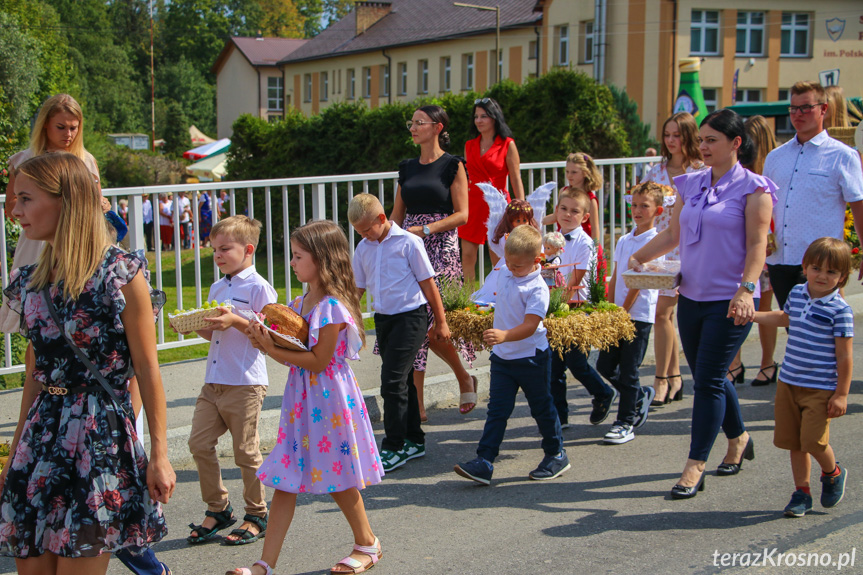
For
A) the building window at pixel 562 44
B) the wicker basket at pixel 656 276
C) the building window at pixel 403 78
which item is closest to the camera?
the wicker basket at pixel 656 276

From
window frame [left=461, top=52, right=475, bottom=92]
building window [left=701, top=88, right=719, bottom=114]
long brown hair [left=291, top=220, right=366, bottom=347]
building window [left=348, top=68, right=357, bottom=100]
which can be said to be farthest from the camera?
building window [left=348, top=68, right=357, bottom=100]

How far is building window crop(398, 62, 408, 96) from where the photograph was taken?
55.8 m

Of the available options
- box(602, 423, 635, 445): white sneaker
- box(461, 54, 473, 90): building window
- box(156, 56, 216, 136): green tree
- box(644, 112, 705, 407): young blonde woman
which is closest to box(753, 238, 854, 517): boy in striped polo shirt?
box(602, 423, 635, 445): white sneaker

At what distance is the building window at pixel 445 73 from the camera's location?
172ft

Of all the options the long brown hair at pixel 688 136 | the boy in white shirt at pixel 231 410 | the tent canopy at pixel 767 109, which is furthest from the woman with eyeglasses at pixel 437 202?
the tent canopy at pixel 767 109

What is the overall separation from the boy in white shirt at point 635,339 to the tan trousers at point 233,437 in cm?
249

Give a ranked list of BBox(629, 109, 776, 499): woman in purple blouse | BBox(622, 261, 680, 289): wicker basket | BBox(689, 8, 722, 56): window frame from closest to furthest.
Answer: BBox(629, 109, 776, 499): woman in purple blouse < BBox(622, 261, 680, 289): wicker basket < BBox(689, 8, 722, 56): window frame

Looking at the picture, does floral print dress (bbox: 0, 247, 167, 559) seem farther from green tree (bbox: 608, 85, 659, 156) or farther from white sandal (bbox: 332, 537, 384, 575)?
green tree (bbox: 608, 85, 659, 156)

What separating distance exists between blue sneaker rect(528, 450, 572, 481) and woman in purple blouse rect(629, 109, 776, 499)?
0.69 m

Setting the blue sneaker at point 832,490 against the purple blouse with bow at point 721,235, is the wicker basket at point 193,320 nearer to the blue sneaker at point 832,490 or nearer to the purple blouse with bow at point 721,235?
the purple blouse with bow at point 721,235

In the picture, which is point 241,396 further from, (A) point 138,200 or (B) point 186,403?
(A) point 138,200

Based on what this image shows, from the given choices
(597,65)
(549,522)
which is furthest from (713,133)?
(597,65)

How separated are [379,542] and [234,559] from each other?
671 mm

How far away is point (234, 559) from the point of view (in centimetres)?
409
